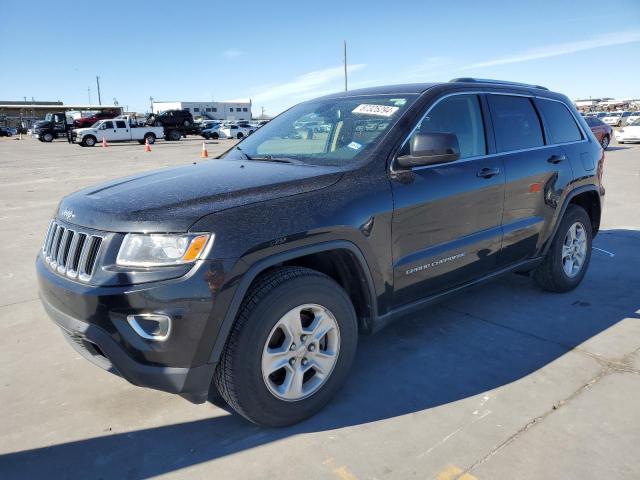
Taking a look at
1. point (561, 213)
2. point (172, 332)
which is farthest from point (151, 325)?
point (561, 213)

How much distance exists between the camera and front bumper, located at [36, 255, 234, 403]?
222 centimetres

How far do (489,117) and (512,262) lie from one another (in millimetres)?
1145

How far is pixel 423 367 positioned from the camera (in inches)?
130

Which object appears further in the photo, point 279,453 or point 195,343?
point 279,453

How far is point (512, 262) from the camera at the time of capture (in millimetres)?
3967

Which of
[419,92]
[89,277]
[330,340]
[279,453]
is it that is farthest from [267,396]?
[419,92]

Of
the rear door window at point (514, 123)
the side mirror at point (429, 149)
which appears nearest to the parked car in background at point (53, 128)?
the rear door window at point (514, 123)

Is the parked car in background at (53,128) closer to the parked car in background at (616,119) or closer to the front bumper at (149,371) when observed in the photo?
the front bumper at (149,371)

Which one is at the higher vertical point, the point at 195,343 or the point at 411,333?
the point at 195,343

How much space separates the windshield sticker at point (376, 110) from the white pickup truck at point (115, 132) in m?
32.2

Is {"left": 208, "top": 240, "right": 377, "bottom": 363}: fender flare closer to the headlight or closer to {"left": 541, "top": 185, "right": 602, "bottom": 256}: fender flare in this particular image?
the headlight

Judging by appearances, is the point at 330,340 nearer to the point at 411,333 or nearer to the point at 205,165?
the point at 411,333

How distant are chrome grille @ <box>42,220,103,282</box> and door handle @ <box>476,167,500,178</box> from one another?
2.49 metres

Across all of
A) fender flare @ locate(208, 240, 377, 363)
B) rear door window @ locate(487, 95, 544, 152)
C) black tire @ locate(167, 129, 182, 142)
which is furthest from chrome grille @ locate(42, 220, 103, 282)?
black tire @ locate(167, 129, 182, 142)
